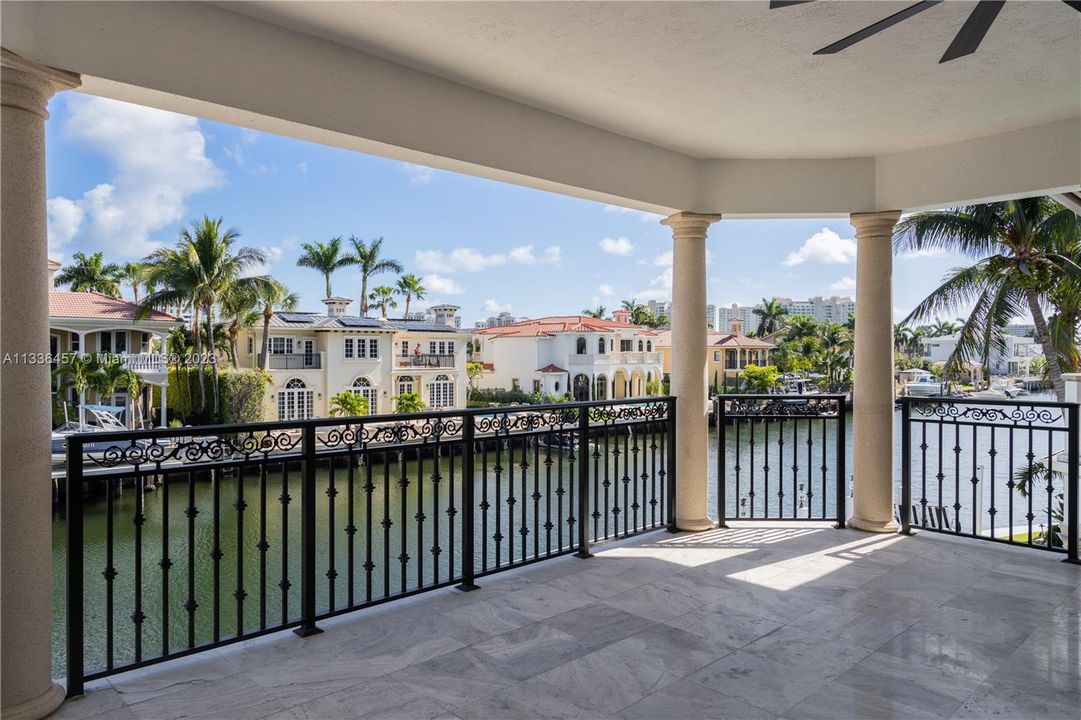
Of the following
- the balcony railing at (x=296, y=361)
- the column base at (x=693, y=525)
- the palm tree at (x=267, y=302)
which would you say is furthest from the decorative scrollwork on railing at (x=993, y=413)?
the palm tree at (x=267, y=302)

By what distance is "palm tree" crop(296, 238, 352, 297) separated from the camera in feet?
125

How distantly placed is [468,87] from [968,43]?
2.29 meters

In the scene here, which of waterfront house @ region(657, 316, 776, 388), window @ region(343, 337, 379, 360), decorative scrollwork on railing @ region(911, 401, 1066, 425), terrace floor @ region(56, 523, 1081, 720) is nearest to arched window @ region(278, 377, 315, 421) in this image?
window @ region(343, 337, 379, 360)

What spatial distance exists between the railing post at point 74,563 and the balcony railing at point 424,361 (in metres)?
26.7

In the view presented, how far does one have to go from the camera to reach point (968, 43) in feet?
6.84

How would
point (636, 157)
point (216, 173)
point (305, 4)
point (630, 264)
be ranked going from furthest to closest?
point (630, 264), point (216, 173), point (636, 157), point (305, 4)

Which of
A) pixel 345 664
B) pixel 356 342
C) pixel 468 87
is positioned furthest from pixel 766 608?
pixel 356 342

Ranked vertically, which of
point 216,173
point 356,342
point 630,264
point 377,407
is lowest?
point 377,407

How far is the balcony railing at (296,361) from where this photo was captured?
27.1 m

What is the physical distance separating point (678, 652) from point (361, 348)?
85.9 ft

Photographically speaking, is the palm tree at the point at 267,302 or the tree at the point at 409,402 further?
the tree at the point at 409,402

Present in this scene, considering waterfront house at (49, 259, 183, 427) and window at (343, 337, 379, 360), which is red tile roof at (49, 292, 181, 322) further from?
window at (343, 337, 379, 360)

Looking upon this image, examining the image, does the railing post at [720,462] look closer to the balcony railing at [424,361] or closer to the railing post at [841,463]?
the railing post at [841,463]

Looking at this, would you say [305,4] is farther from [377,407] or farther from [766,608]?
[377,407]
